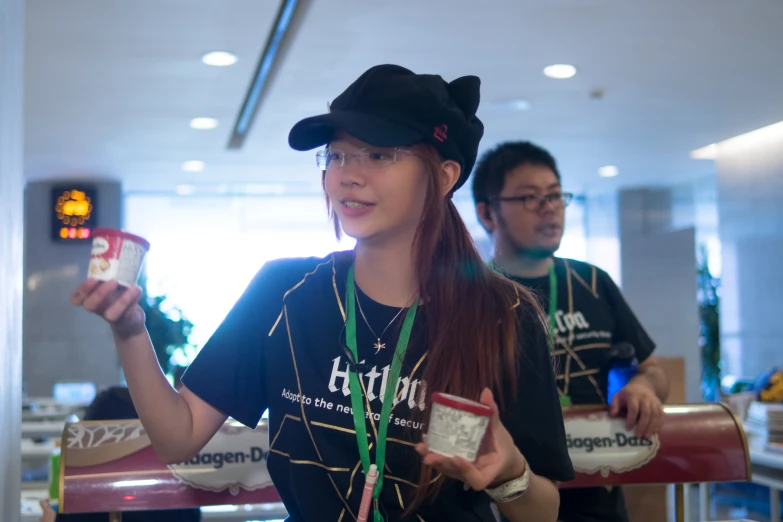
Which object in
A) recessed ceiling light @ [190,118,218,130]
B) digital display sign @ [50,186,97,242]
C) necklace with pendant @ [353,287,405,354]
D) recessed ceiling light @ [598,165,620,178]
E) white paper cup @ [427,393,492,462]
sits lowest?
white paper cup @ [427,393,492,462]

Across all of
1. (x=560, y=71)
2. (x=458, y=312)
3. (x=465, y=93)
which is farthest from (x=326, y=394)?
→ (x=560, y=71)

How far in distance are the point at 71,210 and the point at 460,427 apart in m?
9.83

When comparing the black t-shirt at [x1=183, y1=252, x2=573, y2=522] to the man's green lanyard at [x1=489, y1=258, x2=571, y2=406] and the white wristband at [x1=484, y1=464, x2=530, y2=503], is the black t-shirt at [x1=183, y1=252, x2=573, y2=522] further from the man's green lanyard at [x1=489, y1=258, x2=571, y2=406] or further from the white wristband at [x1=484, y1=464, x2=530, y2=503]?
the man's green lanyard at [x1=489, y1=258, x2=571, y2=406]

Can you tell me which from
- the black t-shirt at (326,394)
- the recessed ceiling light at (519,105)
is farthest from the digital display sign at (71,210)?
the black t-shirt at (326,394)

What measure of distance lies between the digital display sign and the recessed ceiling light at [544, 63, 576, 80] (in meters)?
6.24

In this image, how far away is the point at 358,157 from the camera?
1412mm

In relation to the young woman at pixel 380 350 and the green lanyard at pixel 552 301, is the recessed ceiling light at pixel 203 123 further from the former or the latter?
the young woman at pixel 380 350

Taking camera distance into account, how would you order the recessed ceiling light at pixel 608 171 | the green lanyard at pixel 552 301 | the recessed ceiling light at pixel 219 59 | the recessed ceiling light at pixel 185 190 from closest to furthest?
the green lanyard at pixel 552 301, the recessed ceiling light at pixel 219 59, the recessed ceiling light at pixel 608 171, the recessed ceiling light at pixel 185 190

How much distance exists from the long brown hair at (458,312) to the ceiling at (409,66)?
10.5ft

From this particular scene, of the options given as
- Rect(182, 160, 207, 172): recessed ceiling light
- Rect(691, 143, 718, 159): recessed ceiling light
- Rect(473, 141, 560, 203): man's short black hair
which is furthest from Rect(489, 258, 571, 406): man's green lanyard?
Rect(182, 160, 207, 172): recessed ceiling light

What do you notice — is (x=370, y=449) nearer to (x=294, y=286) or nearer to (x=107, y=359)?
(x=294, y=286)

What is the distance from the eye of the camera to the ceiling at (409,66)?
4664mm

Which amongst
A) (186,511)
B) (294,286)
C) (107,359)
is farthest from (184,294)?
(294,286)

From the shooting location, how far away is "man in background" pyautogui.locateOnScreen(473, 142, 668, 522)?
215 centimetres
